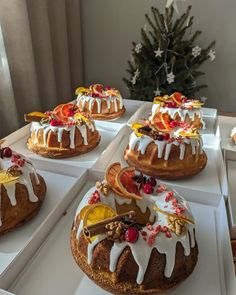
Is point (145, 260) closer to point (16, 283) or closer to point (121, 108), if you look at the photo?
point (16, 283)

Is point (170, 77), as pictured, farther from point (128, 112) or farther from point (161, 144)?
point (161, 144)

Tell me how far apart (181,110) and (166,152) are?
0.54 meters

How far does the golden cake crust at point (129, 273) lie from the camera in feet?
2.84

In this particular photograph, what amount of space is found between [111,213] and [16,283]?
1.24 ft

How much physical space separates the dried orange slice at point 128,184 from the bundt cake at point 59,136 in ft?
1.83

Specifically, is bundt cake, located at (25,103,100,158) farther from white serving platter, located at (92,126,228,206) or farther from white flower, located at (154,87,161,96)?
white flower, located at (154,87,161,96)

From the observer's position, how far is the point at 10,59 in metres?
2.07

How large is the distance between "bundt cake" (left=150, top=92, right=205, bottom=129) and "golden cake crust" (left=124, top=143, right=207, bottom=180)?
1.43 feet

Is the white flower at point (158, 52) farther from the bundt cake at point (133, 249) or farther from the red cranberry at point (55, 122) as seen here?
the bundt cake at point (133, 249)

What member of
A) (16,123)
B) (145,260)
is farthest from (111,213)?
(16,123)

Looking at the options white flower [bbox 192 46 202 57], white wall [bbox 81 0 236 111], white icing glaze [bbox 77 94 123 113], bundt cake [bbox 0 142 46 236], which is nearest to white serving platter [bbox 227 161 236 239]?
bundt cake [bbox 0 142 46 236]

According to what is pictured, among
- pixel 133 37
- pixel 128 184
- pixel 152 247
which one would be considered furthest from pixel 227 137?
pixel 133 37

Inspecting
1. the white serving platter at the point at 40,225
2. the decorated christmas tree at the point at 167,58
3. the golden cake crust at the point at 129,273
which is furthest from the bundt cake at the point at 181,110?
the golden cake crust at the point at 129,273

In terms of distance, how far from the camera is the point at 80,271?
38.3 inches
